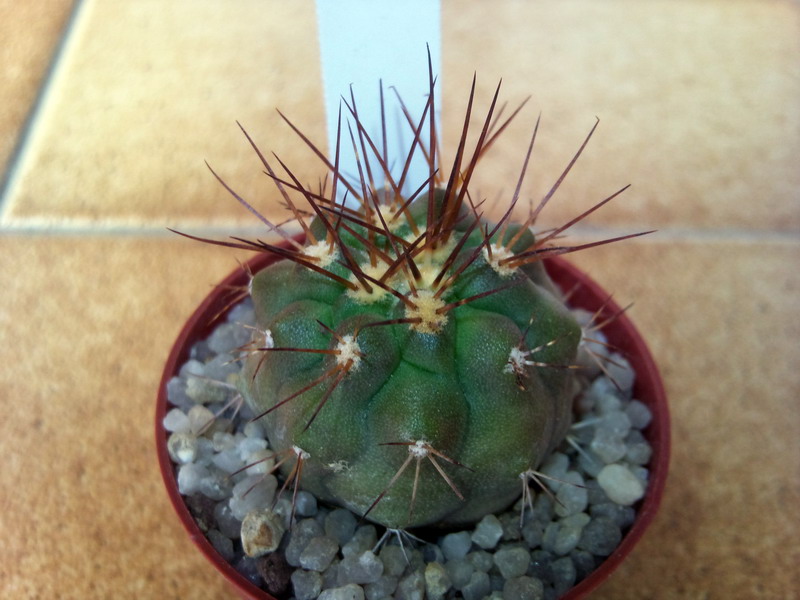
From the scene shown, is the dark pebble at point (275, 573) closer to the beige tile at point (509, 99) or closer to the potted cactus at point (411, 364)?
the potted cactus at point (411, 364)

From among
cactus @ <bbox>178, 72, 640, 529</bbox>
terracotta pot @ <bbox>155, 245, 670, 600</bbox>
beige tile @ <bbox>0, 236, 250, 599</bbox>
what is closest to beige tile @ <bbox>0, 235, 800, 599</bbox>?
beige tile @ <bbox>0, 236, 250, 599</bbox>

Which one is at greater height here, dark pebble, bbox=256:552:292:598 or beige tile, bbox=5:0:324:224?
beige tile, bbox=5:0:324:224

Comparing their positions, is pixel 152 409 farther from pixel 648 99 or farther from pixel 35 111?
pixel 648 99

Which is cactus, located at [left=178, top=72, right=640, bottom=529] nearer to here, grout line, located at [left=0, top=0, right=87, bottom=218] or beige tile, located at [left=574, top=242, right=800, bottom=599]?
beige tile, located at [left=574, top=242, right=800, bottom=599]

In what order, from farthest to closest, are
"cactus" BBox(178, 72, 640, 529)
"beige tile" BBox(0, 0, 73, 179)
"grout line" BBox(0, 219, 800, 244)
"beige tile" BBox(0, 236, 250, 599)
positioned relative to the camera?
"beige tile" BBox(0, 0, 73, 179) → "grout line" BBox(0, 219, 800, 244) → "beige tile" BBox(0, 236, 250, 599) → "cactus" BBox(178, 72, 640, 529)

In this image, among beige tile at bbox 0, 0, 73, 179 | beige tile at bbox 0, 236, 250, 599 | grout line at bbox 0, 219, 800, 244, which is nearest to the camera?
beige tile at bbox 0, 236, 250, 599

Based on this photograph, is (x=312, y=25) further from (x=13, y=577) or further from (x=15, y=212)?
(x=13, y=577)

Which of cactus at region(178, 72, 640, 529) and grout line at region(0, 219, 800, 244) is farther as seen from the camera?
grout line at region(0, 219, 800, 244)
